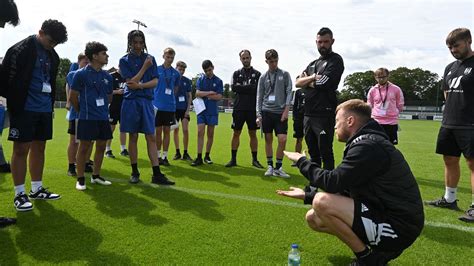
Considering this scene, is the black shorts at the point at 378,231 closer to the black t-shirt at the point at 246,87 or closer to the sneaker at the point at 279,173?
the sneaker at the point at 279,173

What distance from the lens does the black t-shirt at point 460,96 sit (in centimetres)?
474

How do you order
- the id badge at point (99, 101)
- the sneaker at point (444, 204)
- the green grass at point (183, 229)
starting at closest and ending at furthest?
the green grass at point (183, 229)
the sneaker at point (444, 204)
the id badge at point (99, 101)

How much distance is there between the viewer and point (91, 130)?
17.8 ft

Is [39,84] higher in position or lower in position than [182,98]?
higher

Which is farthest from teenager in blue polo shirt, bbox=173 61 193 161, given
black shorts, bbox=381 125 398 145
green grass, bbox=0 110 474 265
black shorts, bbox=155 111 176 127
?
black shorts, bbox=381 125 398 145

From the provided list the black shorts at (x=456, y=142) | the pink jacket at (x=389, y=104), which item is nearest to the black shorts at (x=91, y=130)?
the black shorts at (x=456, y=142)

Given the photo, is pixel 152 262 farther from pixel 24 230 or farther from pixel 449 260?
pixel 449 260

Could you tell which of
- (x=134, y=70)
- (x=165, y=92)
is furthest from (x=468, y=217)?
(x=165, y=92)

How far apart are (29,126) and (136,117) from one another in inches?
70.0

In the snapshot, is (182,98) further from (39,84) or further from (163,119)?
(39,84)

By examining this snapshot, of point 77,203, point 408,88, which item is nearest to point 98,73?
point 77,203

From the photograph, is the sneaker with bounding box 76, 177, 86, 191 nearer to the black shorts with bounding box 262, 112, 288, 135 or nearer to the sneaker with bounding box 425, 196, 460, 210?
the black shorts with bounding box 262, 112, 288, 135

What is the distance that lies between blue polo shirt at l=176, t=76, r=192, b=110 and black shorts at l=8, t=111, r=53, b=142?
4561 millimetres

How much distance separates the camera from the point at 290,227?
13.4 ft
